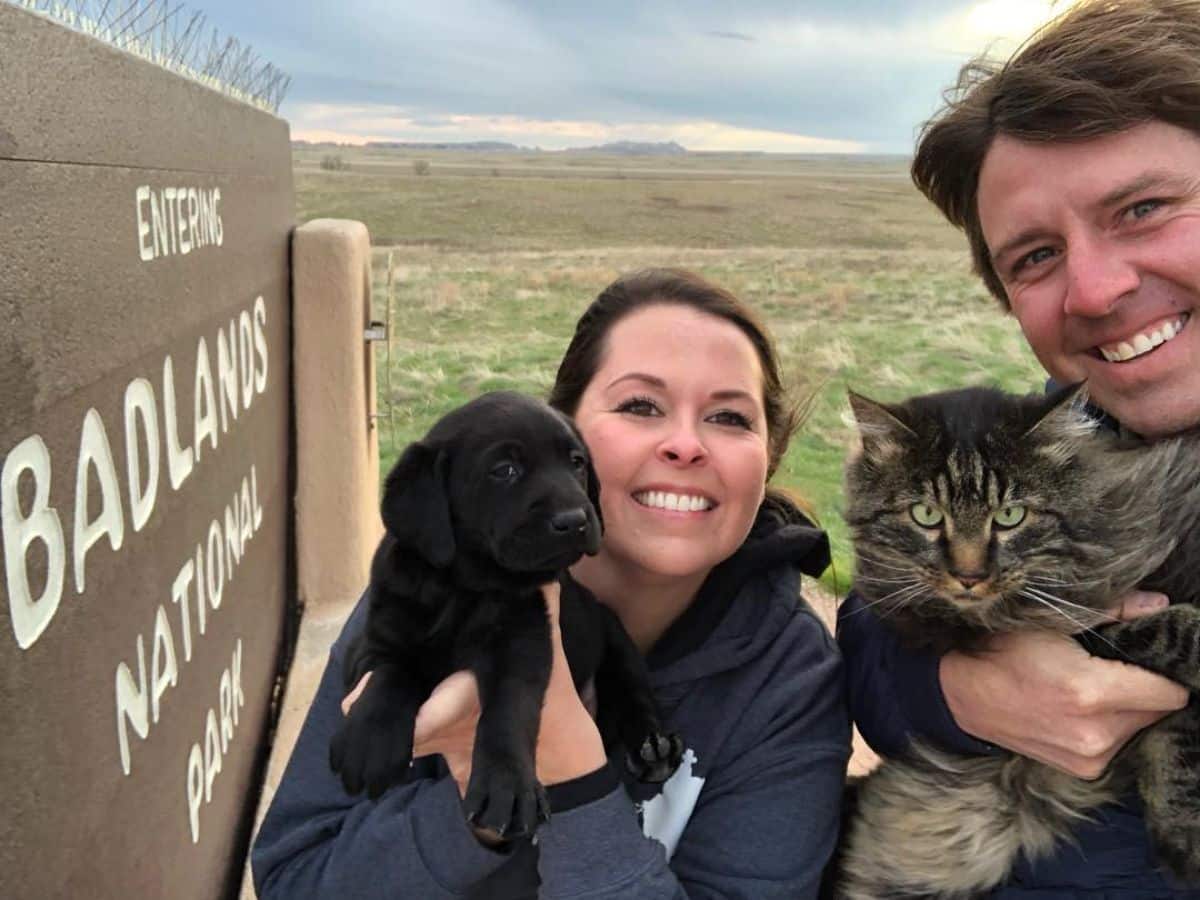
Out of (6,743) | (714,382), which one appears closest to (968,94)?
(714,382)

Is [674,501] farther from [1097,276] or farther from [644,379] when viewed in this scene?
[1097,276]

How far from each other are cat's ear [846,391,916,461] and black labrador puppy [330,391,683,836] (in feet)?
2.95

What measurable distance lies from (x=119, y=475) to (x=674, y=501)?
132 centimetres

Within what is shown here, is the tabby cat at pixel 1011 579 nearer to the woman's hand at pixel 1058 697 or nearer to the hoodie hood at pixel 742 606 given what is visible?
the woman's hand at pixel 1058 697

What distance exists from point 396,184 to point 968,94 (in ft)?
229

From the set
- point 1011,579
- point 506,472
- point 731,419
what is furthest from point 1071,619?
point 506,472

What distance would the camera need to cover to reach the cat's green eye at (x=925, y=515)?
2.66 m

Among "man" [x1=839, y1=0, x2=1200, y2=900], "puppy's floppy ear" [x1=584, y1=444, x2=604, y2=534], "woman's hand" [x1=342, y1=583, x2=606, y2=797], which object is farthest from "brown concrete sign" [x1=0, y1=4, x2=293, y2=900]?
"man" [x1=839, y1=0, x2=1200, y2=900]

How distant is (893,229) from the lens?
59.7 m

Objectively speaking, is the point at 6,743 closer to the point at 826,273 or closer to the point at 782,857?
the point at 782,857

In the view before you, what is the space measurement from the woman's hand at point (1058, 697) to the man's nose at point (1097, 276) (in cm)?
72

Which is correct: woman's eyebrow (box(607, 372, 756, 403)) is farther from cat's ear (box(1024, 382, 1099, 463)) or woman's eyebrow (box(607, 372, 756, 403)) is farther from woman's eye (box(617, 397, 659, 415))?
cat's ear (box(1024, 382, 1099, 463))

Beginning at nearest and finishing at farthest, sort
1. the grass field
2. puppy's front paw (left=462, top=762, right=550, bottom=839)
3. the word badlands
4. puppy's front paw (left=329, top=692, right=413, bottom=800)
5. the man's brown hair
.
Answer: the word badlands, puppy's front paw (left=462, top=762, right=550, bottom=839), puppy's front paw (left=329, top=692, right=413, bottom=800), the man's brown hair, the grass field

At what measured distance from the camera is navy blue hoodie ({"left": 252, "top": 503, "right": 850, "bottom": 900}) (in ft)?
7.08
